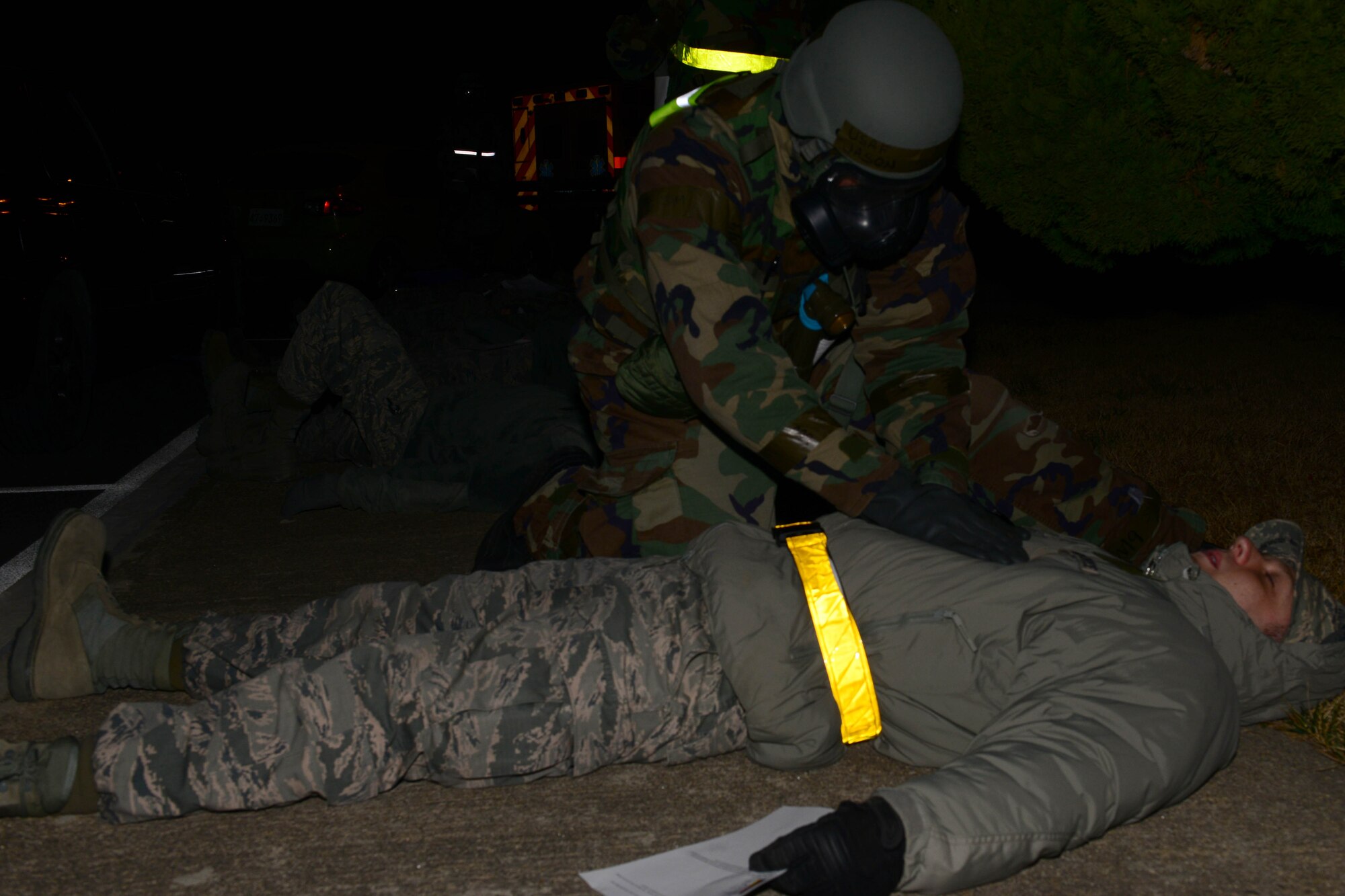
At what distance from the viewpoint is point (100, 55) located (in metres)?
25.3

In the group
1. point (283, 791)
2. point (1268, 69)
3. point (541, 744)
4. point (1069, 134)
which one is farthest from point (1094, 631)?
point (1069, 134)

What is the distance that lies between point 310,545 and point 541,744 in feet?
6.93

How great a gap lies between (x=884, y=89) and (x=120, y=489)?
3821 millimetres

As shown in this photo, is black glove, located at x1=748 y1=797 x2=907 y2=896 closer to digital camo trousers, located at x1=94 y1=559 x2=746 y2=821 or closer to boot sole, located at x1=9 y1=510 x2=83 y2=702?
digital camo trousers, located at x1=94 y1=559 x2=746 y2=821

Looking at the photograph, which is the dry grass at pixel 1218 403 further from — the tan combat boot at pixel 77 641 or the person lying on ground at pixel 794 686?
the tan combat boot at pixel 77 641

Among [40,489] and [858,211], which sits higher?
[858,211]

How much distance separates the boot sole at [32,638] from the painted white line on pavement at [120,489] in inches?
Result: 31.2

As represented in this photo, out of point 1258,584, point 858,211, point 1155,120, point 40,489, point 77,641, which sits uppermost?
point 1155,120

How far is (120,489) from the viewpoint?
4.62 meters

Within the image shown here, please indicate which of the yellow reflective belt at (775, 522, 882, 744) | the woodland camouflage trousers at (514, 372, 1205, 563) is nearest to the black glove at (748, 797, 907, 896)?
the yellow reflective belt at (775, 522, 882, 744)

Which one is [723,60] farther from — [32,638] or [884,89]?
[32,638]

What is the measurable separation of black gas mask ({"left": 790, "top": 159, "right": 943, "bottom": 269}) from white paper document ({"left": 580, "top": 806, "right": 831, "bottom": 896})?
1360mm

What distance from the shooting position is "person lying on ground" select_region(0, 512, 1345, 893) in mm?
1729

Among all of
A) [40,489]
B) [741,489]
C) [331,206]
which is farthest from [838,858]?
[331,206]
